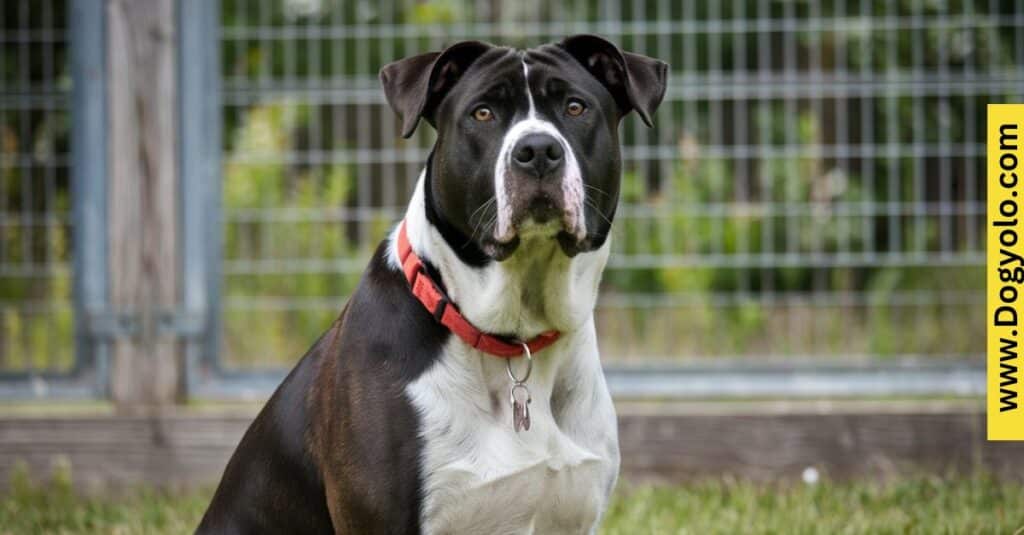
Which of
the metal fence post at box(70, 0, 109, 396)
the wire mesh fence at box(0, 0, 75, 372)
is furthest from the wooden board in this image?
the wire mesh fence at box(0, 0, 75, 372)

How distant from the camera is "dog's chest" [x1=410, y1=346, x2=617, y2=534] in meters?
3.00

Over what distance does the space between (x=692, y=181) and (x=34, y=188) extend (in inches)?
101

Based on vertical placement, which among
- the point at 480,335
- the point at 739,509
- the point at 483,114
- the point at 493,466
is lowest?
the point at 739,509

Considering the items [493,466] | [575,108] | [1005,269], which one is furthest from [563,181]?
[1005,269]

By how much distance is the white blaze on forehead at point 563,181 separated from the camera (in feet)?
9.67

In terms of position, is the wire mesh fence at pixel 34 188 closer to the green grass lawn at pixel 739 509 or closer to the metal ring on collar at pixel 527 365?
the green grass lawn at pixel 739 509

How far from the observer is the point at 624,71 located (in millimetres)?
3277

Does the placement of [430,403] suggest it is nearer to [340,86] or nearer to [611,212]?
[611,212]

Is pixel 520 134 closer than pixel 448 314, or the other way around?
pixel 520 134

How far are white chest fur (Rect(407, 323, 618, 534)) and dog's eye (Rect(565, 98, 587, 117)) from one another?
51 centimetres

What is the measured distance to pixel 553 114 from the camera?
3.08 meters

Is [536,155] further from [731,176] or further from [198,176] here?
[731,176]

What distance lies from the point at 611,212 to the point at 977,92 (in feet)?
9.18

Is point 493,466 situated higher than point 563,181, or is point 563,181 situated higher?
point 563,181
